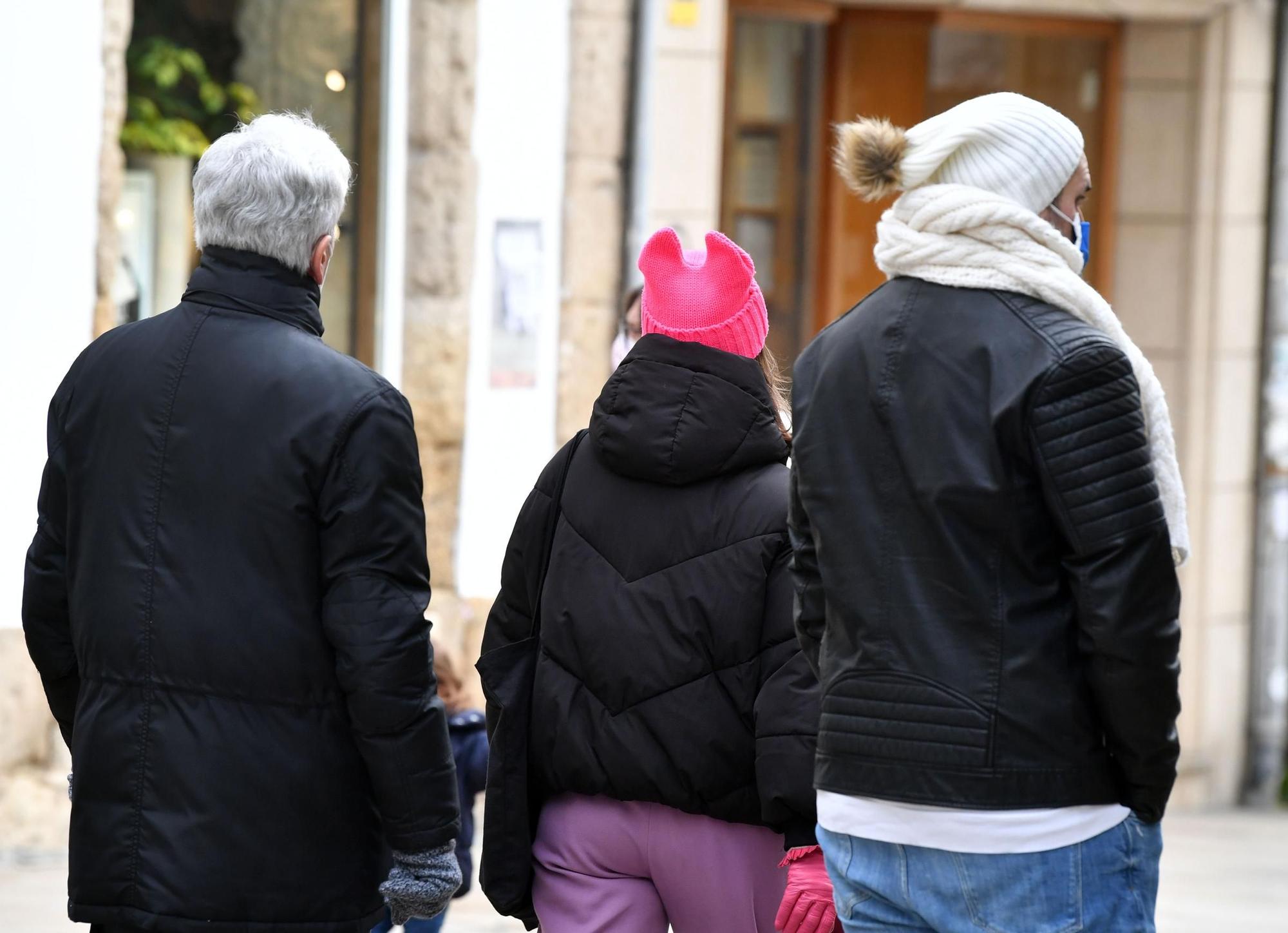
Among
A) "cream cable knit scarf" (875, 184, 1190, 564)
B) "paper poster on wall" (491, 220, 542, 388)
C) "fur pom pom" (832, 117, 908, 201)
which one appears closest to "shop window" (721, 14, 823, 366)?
"paper poster on wall" (491, 220, 542, 388)

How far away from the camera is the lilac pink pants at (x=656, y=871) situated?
3.04 m

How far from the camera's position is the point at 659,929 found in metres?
3.10

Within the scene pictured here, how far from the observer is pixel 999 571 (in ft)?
7.84

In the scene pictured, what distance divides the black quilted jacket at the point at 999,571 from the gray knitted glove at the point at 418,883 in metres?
0.74

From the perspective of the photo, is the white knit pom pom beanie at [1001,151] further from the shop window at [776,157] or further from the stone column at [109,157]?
the shop window at [776,157]

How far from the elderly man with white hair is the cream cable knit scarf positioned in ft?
2.98

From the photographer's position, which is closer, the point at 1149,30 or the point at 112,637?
the point at 112,637

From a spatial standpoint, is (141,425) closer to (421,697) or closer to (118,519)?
(118,519)

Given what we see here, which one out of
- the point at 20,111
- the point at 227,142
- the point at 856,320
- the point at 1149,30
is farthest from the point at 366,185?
the point at 856,320

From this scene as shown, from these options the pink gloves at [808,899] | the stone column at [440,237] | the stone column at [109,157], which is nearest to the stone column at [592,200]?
the stone column at [440,237]

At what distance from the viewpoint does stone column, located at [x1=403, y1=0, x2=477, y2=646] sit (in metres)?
7.37

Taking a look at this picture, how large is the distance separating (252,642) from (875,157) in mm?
1180

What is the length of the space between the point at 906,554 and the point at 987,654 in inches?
6.6

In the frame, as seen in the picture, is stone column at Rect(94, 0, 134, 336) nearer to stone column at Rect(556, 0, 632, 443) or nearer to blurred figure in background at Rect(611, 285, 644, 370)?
stone column at Rect(556, 0, 632, 443)
